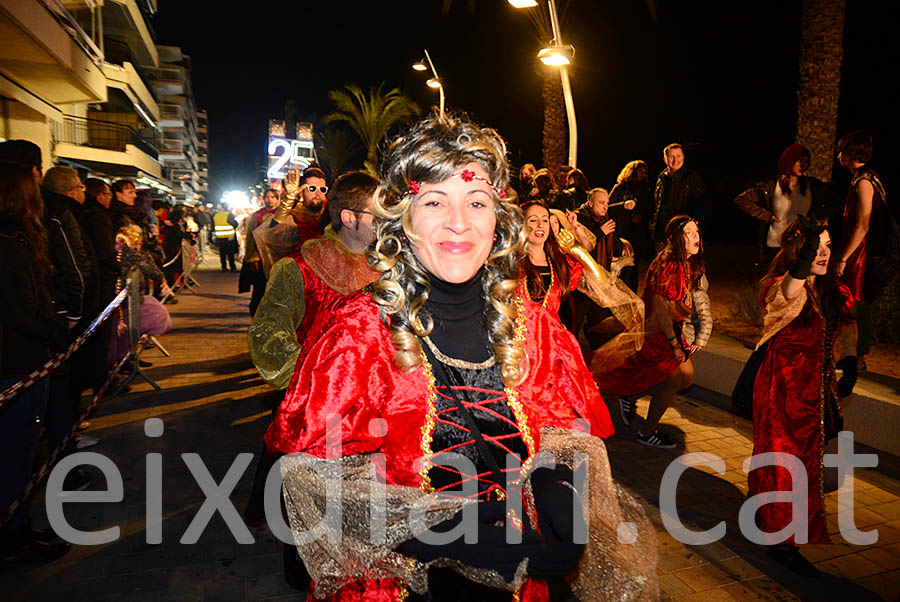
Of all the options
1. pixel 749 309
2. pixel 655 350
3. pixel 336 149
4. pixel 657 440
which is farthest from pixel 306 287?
pixel 336 149

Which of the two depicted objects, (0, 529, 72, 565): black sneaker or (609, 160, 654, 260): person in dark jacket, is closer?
(0, 529, 72, 565): black sneaker

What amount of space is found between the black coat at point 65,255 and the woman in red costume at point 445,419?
151 inches

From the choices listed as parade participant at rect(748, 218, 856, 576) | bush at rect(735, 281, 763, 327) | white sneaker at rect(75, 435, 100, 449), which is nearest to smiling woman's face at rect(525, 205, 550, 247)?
parade participant at rect(748, 218, 856, 576)

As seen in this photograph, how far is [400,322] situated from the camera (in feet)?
6.39

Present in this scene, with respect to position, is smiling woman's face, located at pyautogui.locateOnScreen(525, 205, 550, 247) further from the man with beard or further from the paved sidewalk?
the paved sidewalk

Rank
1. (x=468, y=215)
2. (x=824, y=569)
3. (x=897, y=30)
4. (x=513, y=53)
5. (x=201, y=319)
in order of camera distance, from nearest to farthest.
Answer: (x=468, y=215)
(x=824, y=569)
(x=201, y=319)
(x=897, y=30)
(x=513, y=53)

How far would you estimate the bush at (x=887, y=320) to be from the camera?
8.38 m

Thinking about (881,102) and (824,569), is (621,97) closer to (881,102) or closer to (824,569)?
(881,102)

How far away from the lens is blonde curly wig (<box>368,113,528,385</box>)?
6.42 feet

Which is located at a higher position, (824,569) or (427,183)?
(427,183)

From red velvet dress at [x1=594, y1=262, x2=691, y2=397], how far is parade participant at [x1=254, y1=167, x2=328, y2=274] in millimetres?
2978

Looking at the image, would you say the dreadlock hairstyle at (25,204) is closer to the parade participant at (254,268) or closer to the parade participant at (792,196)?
the parade participant at (254,268)

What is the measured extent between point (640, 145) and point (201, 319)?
64.5ft

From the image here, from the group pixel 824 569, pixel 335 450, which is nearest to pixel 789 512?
pixel 824 569
